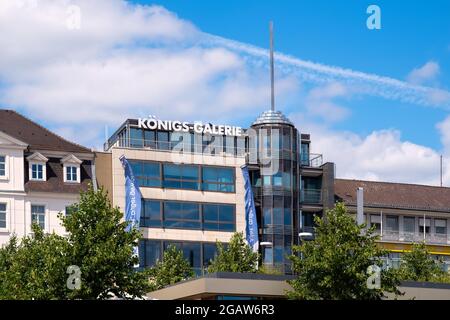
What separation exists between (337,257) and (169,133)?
35915 mm

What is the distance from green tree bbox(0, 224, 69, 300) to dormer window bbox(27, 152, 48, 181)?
22.1m

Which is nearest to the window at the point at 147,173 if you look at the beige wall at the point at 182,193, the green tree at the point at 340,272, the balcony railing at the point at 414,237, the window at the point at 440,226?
the beige wall at the point at 182,193

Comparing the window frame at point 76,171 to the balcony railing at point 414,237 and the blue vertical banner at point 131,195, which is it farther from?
the balcony railing at point 414,237

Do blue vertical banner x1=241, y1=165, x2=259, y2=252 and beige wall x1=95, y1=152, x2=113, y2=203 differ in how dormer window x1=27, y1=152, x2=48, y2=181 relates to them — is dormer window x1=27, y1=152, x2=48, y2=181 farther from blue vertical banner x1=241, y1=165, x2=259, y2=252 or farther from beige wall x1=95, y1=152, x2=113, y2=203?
blue vertical banner x1=241, y1=165, x2=259, y2=252

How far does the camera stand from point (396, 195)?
8919cm

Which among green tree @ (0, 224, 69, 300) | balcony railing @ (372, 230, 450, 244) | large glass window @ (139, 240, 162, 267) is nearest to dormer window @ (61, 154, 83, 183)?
large glass window @ (139, 240, 162, 267)

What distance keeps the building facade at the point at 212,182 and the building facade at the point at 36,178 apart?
7.24 feet

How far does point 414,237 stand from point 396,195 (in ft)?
15.7

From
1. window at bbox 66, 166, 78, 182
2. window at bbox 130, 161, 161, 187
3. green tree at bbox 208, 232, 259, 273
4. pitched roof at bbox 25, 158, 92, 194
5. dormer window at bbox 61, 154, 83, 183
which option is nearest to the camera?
green tree at bbox 208, 232, 259, 273

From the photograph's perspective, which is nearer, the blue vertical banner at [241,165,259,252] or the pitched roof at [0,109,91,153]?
the pitched roof at [0,109,91,153]

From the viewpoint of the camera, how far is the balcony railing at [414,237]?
3354 inches

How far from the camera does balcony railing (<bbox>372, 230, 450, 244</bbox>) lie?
279ft

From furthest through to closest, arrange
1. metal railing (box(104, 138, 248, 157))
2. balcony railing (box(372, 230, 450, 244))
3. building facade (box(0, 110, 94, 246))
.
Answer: balcony railing (box(372, 230, 450, 244))
metal railing (box(104, 138, 248, 157))
building facade (box(0, 110, 94, 246))
